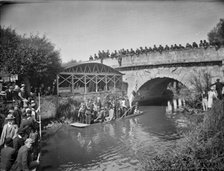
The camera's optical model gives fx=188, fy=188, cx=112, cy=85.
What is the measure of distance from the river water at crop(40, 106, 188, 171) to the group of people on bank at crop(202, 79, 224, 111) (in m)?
1.69

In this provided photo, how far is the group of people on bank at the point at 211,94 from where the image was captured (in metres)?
7.97

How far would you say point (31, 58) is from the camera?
7.39 meters

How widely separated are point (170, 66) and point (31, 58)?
30.9ft

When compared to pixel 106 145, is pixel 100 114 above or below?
above

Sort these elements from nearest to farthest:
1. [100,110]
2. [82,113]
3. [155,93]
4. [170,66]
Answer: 1. [82,113]
2. [100,110]
3. [170,66]
4. [155,93]

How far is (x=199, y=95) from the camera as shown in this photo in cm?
1124

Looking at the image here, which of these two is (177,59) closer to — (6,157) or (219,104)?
(219,104)

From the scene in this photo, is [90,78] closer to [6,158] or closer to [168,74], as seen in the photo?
[168,74]

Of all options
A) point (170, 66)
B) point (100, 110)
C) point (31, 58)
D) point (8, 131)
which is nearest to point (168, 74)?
point (170, 66)

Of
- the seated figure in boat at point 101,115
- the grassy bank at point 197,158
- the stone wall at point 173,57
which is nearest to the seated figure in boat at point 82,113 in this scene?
the seated figure in boat at point 101,115

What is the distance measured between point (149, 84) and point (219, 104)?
1073 cm


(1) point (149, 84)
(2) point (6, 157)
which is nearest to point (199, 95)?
(1) point (149, 84)

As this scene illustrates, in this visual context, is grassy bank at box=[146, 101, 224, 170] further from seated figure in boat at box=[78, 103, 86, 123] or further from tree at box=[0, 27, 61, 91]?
seated figure in boat at box=[78, 103, 86, 123]

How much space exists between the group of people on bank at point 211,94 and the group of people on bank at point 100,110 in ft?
14.2
